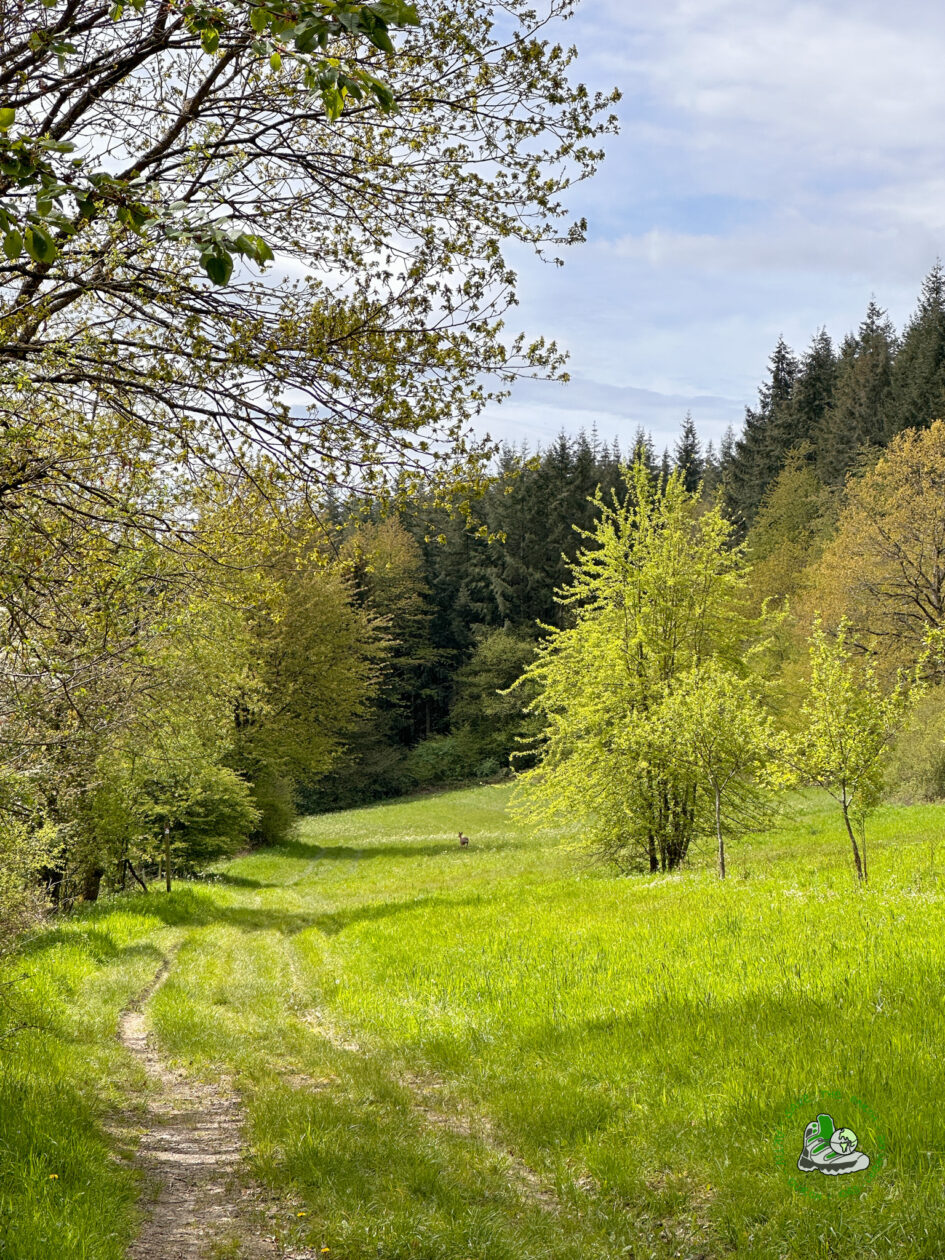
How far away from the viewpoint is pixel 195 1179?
5.45m

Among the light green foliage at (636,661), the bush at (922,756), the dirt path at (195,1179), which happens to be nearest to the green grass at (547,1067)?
the dirt path at (195,1179)

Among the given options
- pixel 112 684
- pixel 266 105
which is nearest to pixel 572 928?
pixel 112 684

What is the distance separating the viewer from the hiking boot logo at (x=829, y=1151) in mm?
4570

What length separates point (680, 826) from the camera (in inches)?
698

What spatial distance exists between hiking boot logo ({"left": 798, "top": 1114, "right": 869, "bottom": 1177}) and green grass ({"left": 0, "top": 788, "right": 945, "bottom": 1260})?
10cm

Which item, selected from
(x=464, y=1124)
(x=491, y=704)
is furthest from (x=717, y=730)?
(x=491, y=704)

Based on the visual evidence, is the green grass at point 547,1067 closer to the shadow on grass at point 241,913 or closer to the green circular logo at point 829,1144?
the green circular logo at point 829,1144

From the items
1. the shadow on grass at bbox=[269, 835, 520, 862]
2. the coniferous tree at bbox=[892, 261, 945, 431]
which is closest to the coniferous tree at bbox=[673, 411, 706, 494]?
the coniferous tree at bbox=[892, 261, 945, 431]

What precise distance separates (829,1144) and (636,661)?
14.2 metres

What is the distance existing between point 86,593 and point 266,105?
14.0ft

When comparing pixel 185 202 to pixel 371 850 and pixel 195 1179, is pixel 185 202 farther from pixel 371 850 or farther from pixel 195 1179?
pixel 371 850

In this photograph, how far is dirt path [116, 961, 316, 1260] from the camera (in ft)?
14.8

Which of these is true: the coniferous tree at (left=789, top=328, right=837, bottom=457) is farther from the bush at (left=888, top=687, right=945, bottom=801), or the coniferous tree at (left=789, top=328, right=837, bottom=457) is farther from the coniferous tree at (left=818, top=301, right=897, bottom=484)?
the bush at (left=888, top=687, right=945, bottom=801)

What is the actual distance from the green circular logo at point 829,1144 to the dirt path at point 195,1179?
2680 mm
